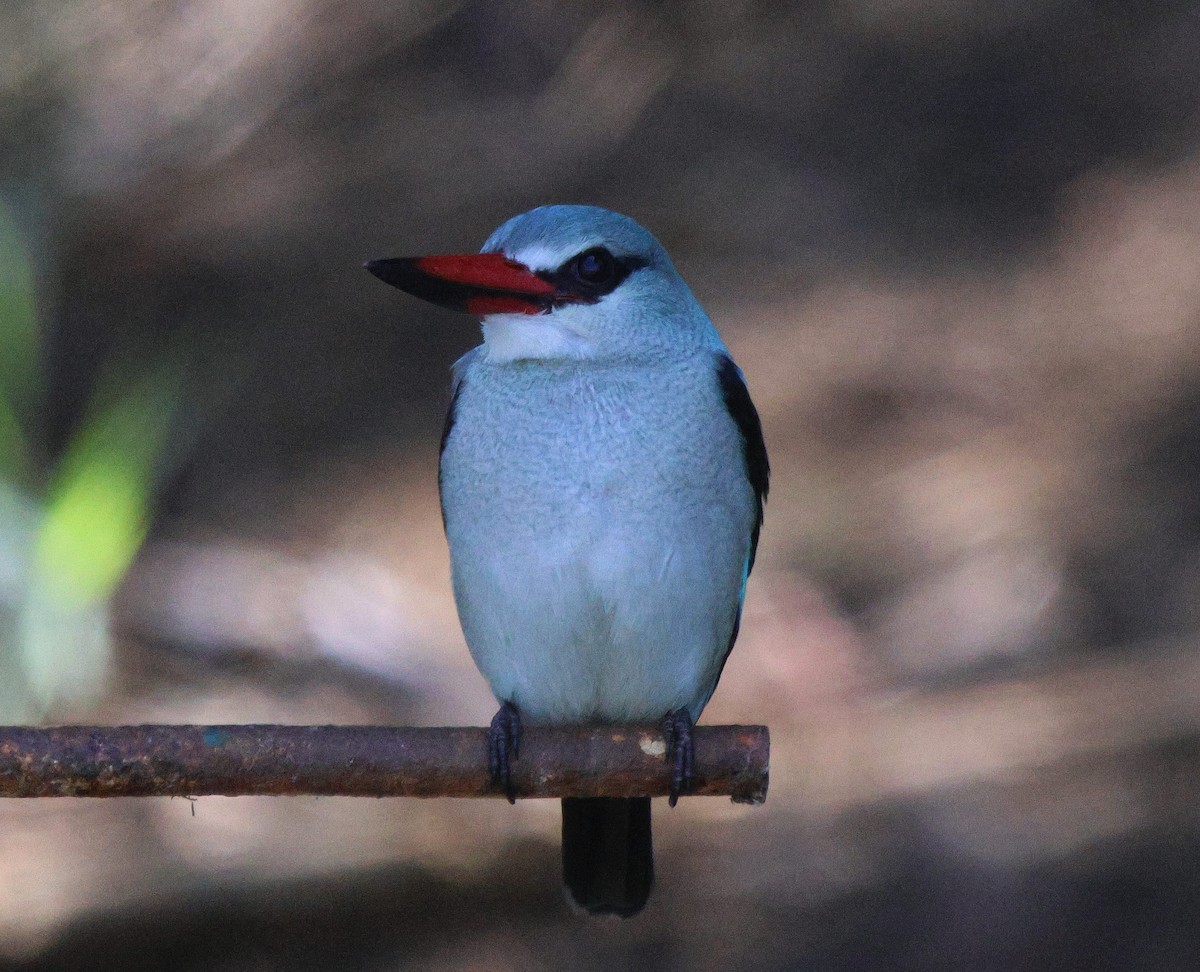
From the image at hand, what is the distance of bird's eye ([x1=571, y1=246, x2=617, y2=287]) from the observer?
91.2 inches

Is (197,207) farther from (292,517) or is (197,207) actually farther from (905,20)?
(905,20)

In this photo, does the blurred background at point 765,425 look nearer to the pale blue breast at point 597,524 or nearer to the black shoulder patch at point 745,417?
the pale blue breast at point 597,524

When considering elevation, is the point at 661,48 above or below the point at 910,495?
above

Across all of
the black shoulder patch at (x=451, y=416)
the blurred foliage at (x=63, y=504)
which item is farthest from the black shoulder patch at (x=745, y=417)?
the blurred foliage at (x=63, y=504)

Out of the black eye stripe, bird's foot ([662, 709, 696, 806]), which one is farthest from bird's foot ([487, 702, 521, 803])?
the black eye stripe

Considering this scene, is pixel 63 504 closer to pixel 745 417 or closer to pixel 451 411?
pixel 451 411

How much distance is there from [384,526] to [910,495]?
151 cm

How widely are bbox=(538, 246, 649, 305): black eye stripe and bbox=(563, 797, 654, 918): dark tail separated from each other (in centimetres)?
87

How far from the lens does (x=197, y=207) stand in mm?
4188

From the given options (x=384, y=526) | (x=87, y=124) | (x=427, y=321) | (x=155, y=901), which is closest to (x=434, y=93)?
(x=427, y=321)

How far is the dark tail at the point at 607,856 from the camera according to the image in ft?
8.58

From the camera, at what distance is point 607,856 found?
8.59 ft

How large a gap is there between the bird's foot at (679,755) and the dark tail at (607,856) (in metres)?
0.33

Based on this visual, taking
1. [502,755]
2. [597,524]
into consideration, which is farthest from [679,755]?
[597,524]
